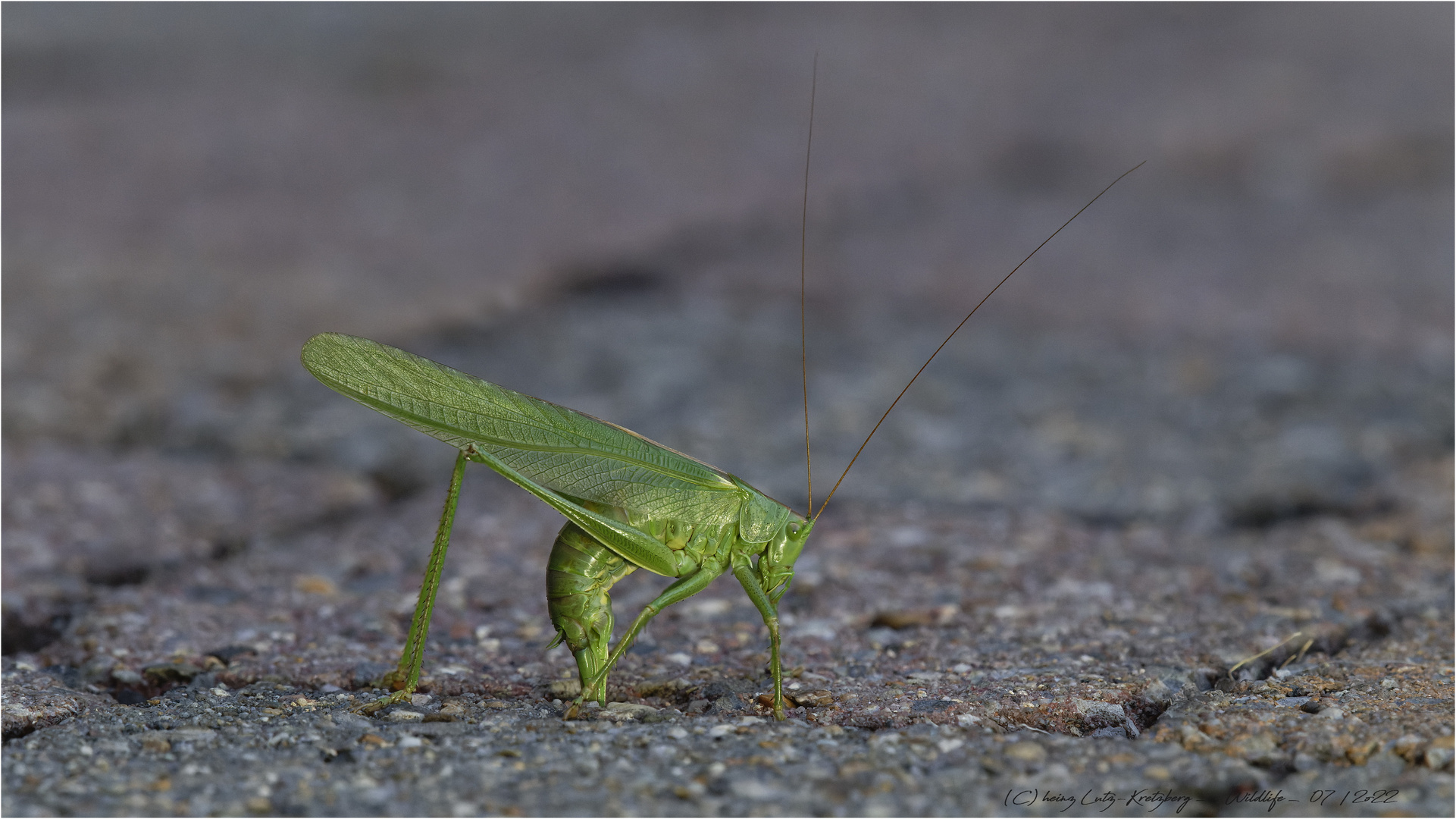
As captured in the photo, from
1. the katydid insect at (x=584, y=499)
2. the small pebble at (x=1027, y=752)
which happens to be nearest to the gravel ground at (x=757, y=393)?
the small pebble at (x=1027, y=752)

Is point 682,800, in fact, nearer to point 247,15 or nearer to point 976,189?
point 976,189

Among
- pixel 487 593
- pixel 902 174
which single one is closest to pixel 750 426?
pixel 487 593

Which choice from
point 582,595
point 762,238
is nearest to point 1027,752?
point 582,595

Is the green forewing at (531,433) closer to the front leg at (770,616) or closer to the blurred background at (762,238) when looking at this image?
the front leg at (770,616)

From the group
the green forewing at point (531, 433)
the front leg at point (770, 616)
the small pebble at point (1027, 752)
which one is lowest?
the small pebble at point (1027, 752)

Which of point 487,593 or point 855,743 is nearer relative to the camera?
point 855,743

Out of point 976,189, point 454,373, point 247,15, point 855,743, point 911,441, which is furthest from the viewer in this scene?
point 247,15

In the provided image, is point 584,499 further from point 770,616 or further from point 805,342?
point 805,342
